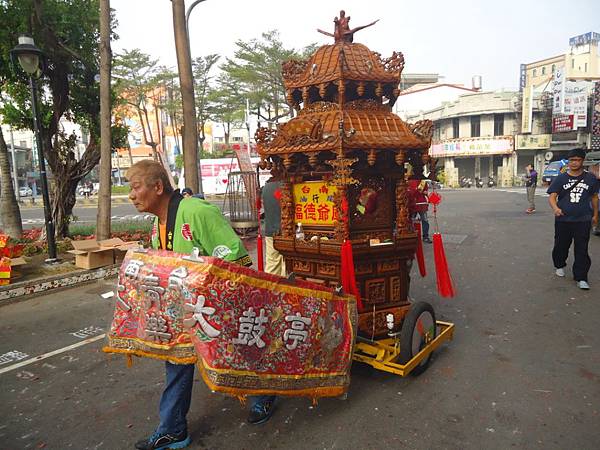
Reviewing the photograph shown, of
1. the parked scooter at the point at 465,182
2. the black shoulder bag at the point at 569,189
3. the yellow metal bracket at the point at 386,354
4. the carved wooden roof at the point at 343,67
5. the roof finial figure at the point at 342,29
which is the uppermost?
the roof finial figure at the point at 342,29

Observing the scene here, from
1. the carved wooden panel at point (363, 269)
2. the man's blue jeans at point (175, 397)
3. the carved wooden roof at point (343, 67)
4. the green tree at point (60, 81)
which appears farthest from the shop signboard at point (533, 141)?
the man's blue jeans at point (175, 397)

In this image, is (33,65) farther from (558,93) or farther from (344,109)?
(558,93)

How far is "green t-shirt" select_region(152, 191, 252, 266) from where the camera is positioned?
2709mm

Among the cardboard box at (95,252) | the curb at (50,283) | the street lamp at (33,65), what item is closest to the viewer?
the curb at (50,283)

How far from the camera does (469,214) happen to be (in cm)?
1570

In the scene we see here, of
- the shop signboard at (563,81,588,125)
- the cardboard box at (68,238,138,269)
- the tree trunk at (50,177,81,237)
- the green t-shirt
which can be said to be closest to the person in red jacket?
the green t-shirt

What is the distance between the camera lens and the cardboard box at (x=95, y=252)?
7.59 m

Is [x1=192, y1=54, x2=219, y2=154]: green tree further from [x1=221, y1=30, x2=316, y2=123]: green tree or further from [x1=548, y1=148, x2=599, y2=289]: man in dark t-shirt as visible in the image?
[x1=548, y1=148, x2=599, y2=289]: man in dark t-shirt

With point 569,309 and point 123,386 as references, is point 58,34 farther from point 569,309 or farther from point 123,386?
point 569,309

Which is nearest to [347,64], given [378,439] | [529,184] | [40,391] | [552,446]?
Result: [378,439]

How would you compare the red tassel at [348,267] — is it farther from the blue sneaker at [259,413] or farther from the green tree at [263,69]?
the green tree at [263,69]

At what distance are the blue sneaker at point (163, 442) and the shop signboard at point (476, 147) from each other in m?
35.4

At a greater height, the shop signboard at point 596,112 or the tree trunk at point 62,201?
the shop signboard at point 596,112

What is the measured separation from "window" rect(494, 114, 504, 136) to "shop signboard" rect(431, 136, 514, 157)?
806mm
